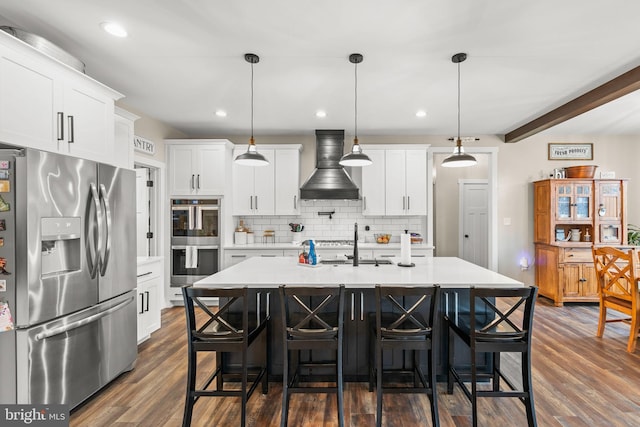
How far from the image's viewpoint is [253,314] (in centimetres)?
261

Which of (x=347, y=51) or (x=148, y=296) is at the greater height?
(x=347, y=51)

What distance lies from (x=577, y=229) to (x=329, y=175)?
3.99 metres

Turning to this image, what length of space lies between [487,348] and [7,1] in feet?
12.1

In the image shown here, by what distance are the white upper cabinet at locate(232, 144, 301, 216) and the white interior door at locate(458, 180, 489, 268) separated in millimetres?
3505

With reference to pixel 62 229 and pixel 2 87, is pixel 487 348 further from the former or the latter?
pixel 2 87

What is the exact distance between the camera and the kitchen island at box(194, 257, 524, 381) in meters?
2.34

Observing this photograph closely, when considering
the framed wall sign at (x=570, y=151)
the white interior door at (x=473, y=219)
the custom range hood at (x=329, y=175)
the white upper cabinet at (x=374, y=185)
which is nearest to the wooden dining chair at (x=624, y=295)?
the framed wall sign at (x=570, y=151)

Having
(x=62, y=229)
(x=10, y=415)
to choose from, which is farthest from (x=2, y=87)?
(x=10, y=415)

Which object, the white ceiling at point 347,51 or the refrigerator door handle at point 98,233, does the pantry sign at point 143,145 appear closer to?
the white ceiling at point 347,51

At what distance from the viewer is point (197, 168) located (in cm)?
499

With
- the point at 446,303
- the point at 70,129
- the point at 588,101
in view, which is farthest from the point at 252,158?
the point at 588,101

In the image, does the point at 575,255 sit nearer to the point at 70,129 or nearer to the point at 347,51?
the point at 347,51

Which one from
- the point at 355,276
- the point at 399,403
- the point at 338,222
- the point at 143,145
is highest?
the point at 143,145

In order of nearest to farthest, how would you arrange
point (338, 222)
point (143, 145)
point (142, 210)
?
point (143, 145) → point (142, 210) → point (338, 222)
